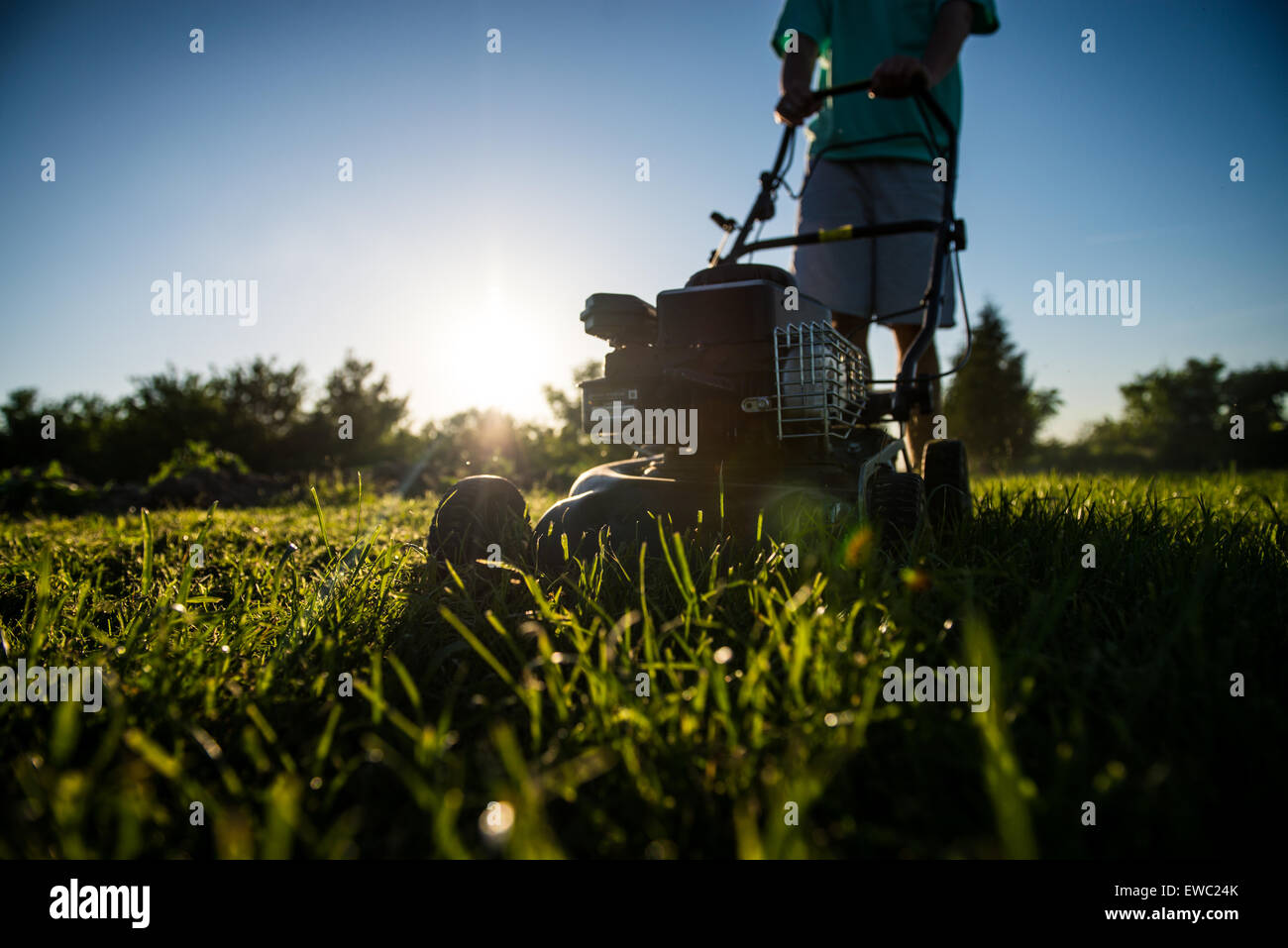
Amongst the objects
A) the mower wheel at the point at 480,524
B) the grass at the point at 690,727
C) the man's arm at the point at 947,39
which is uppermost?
the man's arm at the point at 947,39

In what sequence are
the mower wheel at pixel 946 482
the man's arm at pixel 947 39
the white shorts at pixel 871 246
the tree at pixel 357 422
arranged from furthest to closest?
the tree at pixel 357 422 → the white shorts at pixel 871 246 → the man's arm at pixel 947 39 → the mower wheel at pixel 946 482

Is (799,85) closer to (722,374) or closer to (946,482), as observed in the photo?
(722,374)

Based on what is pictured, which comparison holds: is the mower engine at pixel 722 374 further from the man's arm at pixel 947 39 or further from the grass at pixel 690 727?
the man's arm at pixel 947 39

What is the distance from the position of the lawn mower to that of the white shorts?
3.14 feet

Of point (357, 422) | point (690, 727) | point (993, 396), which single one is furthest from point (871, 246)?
point (993, 396)

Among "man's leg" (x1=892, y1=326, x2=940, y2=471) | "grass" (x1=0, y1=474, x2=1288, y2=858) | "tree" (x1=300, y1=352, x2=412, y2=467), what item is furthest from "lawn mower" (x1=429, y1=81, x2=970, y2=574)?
"tree" (x1=300, y1=352, x2=412, y2=467)

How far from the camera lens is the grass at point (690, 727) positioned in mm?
872

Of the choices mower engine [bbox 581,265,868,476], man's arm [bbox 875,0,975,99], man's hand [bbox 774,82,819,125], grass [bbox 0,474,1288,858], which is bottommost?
grass [bbox 0,474,1288,858]

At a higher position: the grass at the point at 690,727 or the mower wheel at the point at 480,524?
the mower wheel at the point at 480,524

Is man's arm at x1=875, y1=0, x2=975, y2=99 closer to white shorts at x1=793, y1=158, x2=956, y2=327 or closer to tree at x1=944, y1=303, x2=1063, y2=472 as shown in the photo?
white shorts at x1=793, y1=158, x2=956, y2=327

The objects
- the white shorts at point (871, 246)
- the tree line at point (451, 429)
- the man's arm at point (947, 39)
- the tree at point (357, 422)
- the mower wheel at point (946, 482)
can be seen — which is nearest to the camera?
the mower wheel at point (946, 482)

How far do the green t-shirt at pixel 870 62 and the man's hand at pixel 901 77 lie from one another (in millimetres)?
875

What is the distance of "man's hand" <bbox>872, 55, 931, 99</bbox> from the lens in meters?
2.60

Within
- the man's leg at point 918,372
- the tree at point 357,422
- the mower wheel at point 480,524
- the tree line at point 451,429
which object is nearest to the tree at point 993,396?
the tree line at point 451,429
